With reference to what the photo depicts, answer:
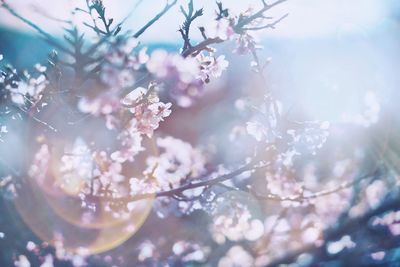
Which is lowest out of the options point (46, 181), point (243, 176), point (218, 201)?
point (46, 181)

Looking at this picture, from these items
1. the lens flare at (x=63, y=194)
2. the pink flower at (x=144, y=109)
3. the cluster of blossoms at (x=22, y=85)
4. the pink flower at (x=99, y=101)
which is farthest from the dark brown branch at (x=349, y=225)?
the cluster of blossoms at (x=22, y=85)

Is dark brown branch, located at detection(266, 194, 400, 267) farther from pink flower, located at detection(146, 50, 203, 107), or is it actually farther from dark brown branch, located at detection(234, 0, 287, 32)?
pink flower, located at detection(146, 50, 203, 107)

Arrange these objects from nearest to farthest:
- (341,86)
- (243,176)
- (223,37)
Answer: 1. (223,37)
2. (243,176)
3. (341,86)

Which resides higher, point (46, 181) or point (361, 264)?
point (361, 264)

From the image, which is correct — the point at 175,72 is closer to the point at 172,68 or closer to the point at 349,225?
the point at 172,68

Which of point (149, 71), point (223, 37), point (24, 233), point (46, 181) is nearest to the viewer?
point (149, 71)

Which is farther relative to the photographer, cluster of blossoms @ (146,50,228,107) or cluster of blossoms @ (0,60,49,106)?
cluster of blossoms @ (0,60,49,106)

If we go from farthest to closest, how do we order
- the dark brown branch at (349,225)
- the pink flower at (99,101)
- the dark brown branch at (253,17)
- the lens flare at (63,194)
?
1. the dark brown branch at (349,225)
2. the lens flare at (63,194)
3. the dark brown branch at (253,17)
4. the pink flower at (99,101)

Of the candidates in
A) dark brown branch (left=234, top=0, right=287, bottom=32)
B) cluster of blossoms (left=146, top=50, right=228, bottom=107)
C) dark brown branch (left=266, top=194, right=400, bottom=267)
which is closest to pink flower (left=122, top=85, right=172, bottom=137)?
cluster of blossoms (left=146, top=50, right=228, bottom=107)

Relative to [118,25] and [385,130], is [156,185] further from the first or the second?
[385,130]

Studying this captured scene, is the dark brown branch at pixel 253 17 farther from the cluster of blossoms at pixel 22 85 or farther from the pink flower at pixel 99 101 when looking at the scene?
the cluster of blossoms at pixel 22 85

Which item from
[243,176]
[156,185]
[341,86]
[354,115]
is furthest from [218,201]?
[354,115]
